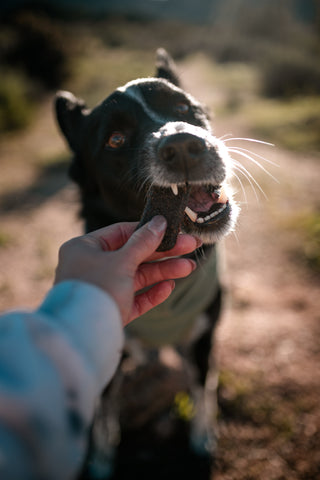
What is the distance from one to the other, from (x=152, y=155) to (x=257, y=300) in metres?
3.35

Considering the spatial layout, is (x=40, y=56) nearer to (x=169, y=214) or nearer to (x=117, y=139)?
(x=117, y=139)

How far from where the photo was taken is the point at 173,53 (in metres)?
24.8

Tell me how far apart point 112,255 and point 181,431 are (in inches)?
116

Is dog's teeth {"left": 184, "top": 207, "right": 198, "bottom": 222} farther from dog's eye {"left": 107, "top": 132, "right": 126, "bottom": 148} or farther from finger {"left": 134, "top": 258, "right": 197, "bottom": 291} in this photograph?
dog's eye {"left": 107, "top": 132, "right": 126, "bottom": 148}

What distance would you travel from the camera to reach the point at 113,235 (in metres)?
1.45

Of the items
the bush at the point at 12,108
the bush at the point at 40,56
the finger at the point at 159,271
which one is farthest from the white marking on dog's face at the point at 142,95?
the bush at the point at 40,56

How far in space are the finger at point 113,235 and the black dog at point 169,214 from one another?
0.83ft

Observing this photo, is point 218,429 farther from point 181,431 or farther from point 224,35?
point 224,35

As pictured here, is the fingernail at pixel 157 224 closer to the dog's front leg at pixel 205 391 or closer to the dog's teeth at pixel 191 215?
the dog's teeth at pixel 191 215

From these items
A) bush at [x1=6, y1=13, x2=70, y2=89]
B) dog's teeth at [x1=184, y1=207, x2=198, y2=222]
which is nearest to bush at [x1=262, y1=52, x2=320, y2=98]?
bush at [x1=6, y1=13, x2=70, y2=89]

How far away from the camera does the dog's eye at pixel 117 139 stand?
8.11 feet

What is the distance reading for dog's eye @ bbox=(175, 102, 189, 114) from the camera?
251 centimetres

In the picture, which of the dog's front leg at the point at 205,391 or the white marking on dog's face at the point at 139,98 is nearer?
the white marking on dog's face at the point at 139,98

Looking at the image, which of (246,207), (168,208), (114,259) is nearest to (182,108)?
(168,208)
